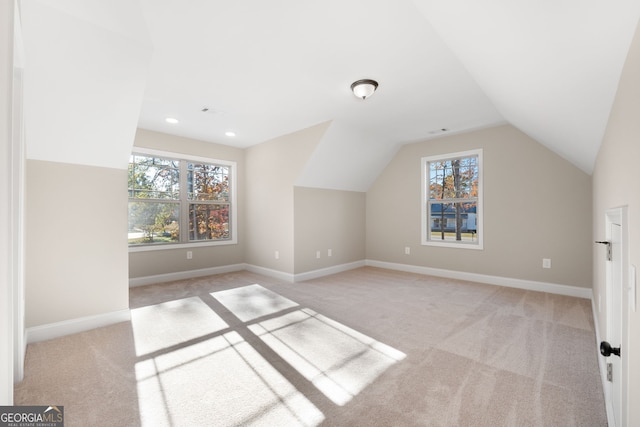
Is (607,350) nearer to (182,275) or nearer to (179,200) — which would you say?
(182,275)

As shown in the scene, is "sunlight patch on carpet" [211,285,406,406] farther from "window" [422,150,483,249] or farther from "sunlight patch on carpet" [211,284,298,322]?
"window" [422,150,483,249]

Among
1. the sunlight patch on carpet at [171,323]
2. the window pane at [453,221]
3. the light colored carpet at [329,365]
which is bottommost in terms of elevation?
the light colored carpet at [329,365]

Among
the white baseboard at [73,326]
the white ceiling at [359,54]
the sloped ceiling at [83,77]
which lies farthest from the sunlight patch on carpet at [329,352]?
the sloped ceiling at [83,77]

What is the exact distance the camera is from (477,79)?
2.61 meters

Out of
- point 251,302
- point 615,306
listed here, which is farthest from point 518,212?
point 251,302

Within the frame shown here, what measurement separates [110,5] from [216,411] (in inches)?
103

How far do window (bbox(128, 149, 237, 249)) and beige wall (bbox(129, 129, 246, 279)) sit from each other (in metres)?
0.12

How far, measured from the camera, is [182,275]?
4.64 metres

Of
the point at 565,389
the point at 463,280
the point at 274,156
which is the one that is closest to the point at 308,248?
the point at 274,156

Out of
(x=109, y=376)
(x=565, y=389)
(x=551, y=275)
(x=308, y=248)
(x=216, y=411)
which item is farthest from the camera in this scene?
(x=308, y=248)

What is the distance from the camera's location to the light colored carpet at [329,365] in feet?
5.06

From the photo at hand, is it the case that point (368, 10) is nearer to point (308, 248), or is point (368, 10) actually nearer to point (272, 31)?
point (272, 31)

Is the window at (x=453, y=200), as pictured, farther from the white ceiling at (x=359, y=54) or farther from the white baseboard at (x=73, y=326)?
the white baseboard at (x=73, y=326)

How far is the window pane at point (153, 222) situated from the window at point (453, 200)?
177 inches
